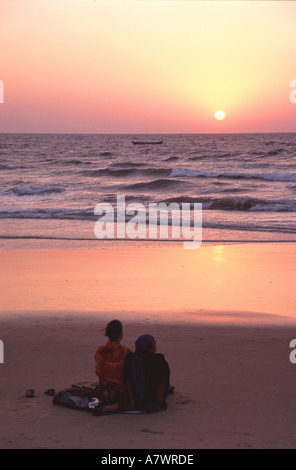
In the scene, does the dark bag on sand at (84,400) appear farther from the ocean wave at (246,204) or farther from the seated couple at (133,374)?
the ocean wave at (246,204)

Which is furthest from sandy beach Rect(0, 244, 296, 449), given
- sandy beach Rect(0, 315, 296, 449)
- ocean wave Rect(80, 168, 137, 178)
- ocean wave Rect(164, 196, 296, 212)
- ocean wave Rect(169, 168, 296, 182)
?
ocean wave Rect(80, 168, 137, 178)

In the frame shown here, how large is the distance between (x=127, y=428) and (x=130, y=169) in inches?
1854

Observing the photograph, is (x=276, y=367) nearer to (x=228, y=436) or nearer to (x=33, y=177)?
(x=228, y=436)

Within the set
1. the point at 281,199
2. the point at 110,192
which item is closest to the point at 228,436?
the point at 281,199

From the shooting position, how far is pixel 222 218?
77.7 feet

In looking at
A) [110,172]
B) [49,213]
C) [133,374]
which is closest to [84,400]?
[133,374]

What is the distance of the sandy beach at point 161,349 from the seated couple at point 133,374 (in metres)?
0.18

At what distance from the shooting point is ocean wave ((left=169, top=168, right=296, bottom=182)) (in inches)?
1649

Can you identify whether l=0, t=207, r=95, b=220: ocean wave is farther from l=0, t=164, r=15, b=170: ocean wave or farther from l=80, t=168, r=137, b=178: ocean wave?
l=0, t=164, r=15, b=170: ocean wave

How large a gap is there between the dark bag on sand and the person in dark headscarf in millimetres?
209

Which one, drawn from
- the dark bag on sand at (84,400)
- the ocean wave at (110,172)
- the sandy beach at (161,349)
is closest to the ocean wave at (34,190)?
the ocean wave at (110,172)

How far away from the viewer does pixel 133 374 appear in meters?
5.46

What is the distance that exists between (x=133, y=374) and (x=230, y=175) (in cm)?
3929
